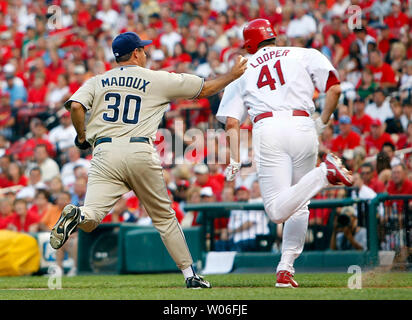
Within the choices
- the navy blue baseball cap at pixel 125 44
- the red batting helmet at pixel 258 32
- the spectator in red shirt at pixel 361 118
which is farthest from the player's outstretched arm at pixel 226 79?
the spectator in red shirt at pixel 361 118

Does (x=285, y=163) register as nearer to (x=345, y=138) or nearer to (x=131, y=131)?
(x=131, y=131)

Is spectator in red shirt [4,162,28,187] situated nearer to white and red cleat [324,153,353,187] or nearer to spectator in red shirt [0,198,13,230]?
spectator in red shirt [0,198,13,230]

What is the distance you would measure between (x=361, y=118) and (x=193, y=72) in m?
4.16

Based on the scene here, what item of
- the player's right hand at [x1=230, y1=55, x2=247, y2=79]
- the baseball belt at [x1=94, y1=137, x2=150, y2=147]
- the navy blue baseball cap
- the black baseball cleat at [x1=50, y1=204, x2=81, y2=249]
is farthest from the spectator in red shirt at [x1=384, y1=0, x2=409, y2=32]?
the black baseball cleat at [x1=50, y1=204, x2=81, y2=249]

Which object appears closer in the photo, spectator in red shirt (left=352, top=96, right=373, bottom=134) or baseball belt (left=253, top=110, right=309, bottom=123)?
baseball belt (left=253, top=110, right=309, bottom=123)

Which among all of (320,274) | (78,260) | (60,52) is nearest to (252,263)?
(320,274)

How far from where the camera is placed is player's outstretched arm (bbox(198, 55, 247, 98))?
7.04 m

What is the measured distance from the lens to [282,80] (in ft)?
23.5

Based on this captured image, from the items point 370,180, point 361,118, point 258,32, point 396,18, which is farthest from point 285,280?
point 396,18

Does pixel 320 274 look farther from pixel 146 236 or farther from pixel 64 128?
pixel 64 128

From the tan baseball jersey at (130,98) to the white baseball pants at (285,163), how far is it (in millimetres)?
763

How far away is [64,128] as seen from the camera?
16797 millimetres

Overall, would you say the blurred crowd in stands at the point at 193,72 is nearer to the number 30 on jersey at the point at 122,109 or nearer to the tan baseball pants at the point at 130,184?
the tan baseball pants at the point at 130,184

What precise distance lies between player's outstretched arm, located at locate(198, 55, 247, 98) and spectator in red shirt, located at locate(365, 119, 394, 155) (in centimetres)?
606
